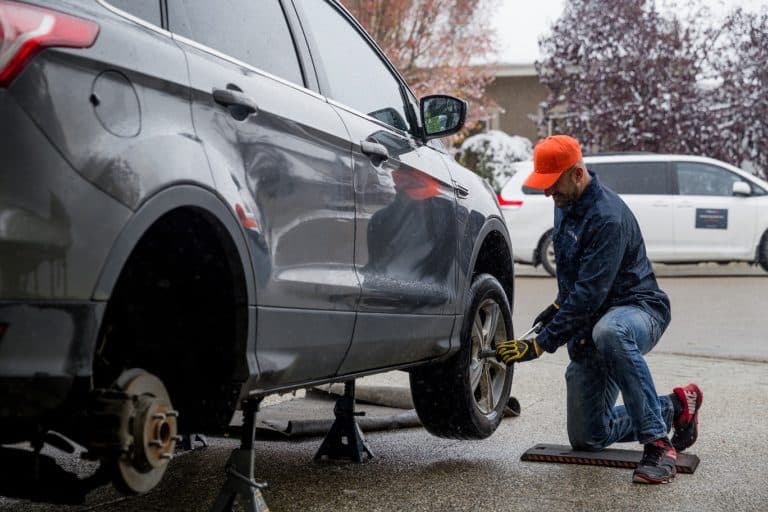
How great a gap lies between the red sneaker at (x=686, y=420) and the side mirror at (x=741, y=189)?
12238mm

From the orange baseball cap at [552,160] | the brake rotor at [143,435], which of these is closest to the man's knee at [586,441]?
the orange baseball cap at [552,160]

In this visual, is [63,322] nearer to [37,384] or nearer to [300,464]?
[37,384]

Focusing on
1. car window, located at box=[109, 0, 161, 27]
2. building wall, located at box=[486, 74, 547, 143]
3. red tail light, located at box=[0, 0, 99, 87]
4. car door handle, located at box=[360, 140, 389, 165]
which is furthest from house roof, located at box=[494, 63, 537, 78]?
red tail light, located at box=[0, 0, 99, 87]

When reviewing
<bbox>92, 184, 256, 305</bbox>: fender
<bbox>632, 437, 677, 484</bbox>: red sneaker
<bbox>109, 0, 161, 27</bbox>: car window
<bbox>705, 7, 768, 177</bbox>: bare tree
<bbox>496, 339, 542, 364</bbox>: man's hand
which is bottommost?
<bbox>632, 437, 677, 484</bbox>: red sneaker

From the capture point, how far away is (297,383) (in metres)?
3.50

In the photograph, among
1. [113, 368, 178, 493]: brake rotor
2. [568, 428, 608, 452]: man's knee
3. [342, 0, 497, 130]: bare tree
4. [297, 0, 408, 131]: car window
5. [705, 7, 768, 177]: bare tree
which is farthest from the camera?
[705, 7, 768, 177]: bare tree

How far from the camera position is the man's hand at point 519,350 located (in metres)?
4.86

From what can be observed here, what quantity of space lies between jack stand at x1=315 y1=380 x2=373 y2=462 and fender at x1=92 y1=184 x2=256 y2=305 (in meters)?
1.89

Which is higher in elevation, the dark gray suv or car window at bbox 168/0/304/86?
car window at bbox 168/0/304/86

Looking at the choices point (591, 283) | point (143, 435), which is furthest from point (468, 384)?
point (143, 435)

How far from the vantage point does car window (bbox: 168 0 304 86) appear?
127 inches

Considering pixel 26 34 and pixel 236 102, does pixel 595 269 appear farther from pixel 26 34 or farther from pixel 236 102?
pixel 26 34

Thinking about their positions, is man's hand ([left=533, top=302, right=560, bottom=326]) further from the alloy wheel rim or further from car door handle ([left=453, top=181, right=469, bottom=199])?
car door handle ([left=453, top=181, right=469, bottom=199])

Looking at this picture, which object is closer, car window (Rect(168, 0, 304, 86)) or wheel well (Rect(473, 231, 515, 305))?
car window (Rect(168, 0, 304, 86))
